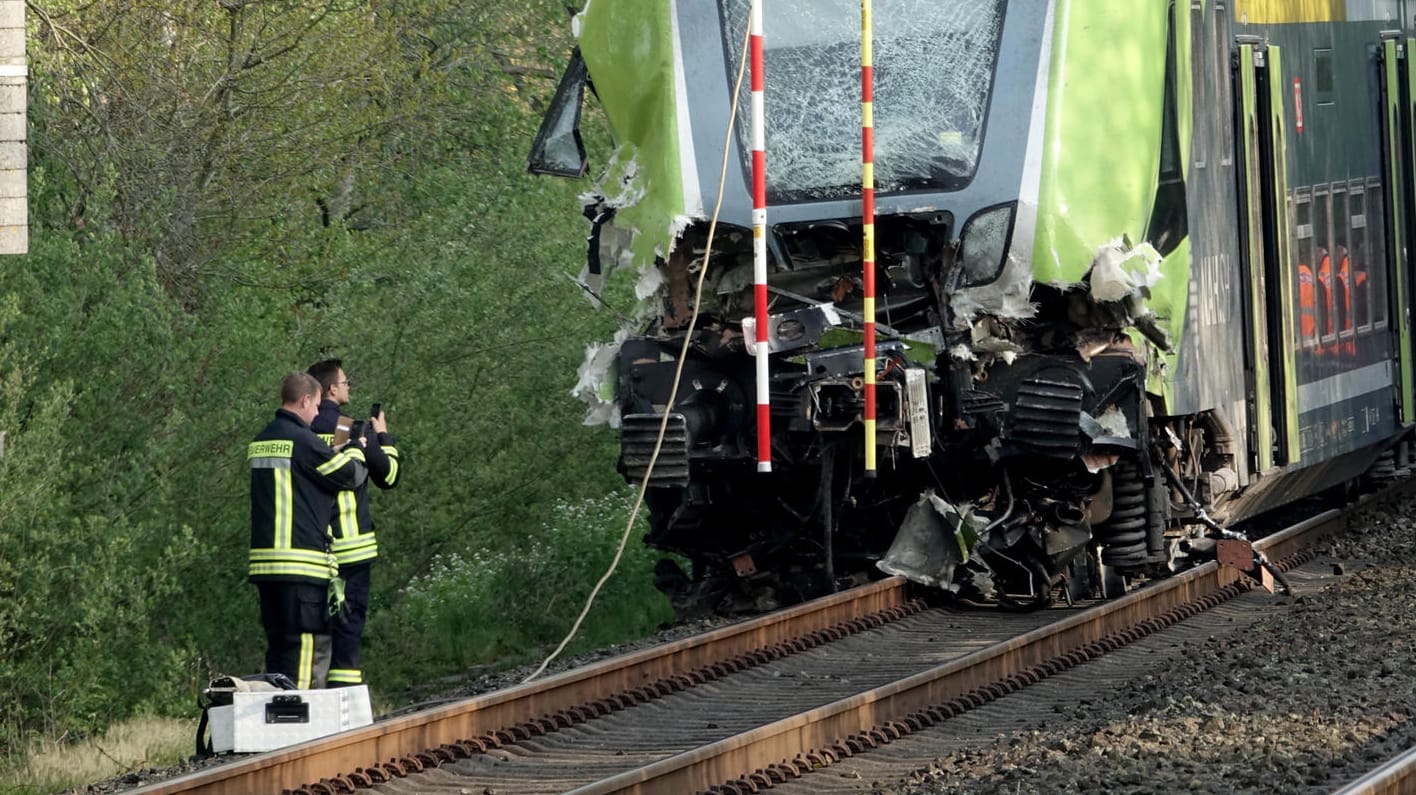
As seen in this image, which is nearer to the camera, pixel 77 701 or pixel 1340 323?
pixel 77 701

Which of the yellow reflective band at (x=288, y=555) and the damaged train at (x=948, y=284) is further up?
the damaged train at (x=948, y=284)

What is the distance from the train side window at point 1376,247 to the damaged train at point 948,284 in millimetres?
2170

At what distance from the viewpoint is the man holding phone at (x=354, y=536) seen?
9.62 m

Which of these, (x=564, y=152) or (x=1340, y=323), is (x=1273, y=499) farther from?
(x=564, y=152)

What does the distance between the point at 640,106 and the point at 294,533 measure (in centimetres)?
304

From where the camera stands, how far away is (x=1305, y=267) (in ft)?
42.3

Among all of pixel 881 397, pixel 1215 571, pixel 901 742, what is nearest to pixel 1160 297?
pixel 881 397

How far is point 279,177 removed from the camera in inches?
566

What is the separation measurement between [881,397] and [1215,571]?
123 inches

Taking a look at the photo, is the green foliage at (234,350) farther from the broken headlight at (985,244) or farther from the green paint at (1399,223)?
the green paint at (1399,223)

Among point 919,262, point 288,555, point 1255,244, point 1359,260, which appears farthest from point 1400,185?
point 288,555

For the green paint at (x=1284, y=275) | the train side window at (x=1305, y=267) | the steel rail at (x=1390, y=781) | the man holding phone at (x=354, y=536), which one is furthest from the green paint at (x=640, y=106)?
the steel rail at (x=1390, y=781)

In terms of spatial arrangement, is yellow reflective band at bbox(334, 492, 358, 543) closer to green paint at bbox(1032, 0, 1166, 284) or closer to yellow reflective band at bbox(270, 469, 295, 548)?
yellow reflective band at bbox(270, 469, 295, 548)

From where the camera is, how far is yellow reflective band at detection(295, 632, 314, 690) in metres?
9.46
